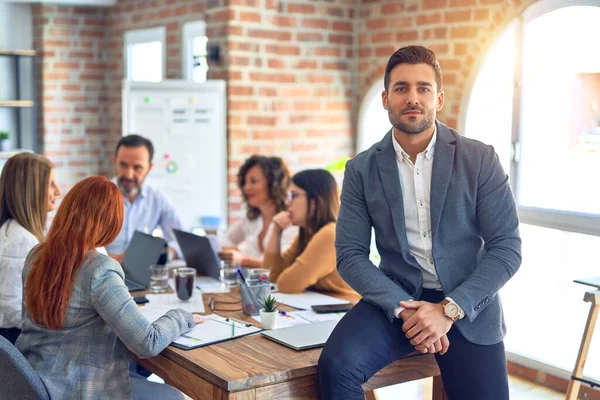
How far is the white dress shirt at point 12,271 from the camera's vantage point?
279cm

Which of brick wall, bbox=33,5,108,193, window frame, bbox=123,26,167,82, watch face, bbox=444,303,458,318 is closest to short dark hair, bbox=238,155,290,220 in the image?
watch face, bbox=444,303,458,318

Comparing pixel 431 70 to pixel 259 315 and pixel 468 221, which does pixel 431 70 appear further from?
pixel 259 315

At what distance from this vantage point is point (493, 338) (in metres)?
2.33

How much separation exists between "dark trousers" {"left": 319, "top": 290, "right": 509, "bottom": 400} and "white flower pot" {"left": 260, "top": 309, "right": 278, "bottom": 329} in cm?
28

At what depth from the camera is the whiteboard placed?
504cm

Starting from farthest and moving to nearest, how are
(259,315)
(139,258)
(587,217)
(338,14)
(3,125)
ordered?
(3,125), (338,14), (587,217), (139,258), (259,315)

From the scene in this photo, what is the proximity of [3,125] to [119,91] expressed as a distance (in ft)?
3.51

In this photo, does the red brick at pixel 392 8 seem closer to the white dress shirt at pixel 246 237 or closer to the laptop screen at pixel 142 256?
the white dress shirt at pixel 246 237

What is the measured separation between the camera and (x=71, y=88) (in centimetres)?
702

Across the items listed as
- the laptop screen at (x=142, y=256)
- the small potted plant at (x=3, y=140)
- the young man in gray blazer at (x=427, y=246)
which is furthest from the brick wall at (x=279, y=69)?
the young man in gray blazer at (x=427, y=246)

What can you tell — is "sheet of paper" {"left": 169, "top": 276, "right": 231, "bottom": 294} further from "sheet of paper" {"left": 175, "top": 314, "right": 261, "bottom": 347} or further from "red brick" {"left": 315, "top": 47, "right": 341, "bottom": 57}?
"red brick" {"left": 315, "top": 47, "right": 341, "bottom": 57}

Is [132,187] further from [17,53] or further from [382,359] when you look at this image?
[17,53]

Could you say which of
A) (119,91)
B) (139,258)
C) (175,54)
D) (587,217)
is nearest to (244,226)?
(139,258)

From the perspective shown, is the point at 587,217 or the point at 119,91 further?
the point at 119,91
